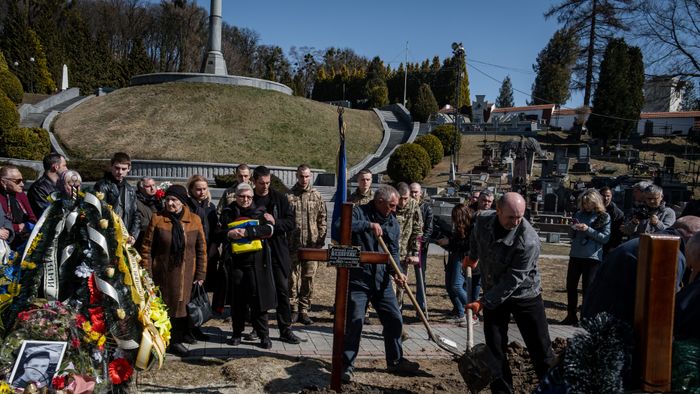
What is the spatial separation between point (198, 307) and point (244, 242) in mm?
801

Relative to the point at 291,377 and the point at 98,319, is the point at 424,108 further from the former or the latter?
the point at 98,319

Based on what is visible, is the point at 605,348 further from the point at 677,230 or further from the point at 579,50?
the point at 579,50

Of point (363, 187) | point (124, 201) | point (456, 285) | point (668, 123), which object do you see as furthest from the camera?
point (668, 123)

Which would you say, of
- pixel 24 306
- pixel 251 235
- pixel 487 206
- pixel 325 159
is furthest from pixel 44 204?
pixel 325 159

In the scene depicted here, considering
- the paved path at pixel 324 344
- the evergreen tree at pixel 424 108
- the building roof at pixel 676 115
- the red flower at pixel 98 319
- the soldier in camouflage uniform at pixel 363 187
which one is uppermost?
the building roof at pixel 676 115

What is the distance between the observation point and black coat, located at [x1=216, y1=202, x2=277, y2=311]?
5.52m

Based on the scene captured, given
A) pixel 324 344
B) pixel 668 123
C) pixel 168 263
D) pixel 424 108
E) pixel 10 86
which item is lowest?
pixel 324 344

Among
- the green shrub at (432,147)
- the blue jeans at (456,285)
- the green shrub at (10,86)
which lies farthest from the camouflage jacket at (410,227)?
the green shrub at (10,86)

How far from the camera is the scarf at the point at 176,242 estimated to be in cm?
523

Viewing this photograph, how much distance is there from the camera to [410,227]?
6770 mm

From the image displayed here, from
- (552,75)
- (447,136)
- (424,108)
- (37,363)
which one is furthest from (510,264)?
(552,75)

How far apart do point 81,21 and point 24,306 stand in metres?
60.2

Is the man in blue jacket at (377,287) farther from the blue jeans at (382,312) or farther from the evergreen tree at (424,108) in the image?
the evergreen tree at (424,108)

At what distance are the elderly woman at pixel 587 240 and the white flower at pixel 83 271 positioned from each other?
5947 millimetres
